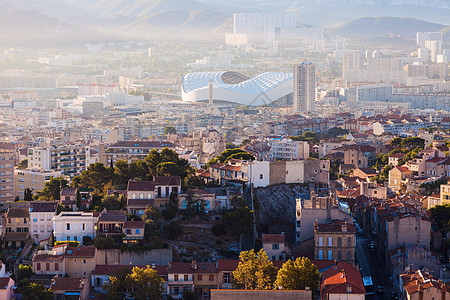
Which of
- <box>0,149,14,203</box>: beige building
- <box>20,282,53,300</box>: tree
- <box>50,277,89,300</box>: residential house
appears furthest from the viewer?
<box>0,149,14,203</box>: beige building

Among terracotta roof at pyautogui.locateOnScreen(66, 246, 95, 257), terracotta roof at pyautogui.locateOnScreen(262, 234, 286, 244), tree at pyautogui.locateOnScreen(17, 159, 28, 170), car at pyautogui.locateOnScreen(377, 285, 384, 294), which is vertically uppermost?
tree at pyautogui.locateOnScreen(17, 159, 28, 170)

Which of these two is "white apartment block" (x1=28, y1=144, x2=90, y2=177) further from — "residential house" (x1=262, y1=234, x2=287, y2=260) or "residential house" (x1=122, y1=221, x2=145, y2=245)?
"residential house" (x1=262, y1=234, x2=287, y2=260)

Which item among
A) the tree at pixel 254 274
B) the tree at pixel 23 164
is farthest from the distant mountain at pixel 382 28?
the tree at pixel 254 274

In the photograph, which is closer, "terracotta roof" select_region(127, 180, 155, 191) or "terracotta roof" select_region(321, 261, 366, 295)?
"terracotta roof" select_region(321, 261, 366, 295)

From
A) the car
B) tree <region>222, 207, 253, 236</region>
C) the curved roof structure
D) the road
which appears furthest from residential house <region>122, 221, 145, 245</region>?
the curved roof structure

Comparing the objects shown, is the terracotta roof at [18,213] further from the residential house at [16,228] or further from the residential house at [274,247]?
the residential house at [274,247]

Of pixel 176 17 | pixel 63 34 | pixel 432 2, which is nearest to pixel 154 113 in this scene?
pixel 63 34

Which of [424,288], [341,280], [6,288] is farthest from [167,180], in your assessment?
[424,288]

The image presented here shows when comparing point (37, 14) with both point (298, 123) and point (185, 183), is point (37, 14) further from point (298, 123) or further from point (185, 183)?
point (185, 183)
